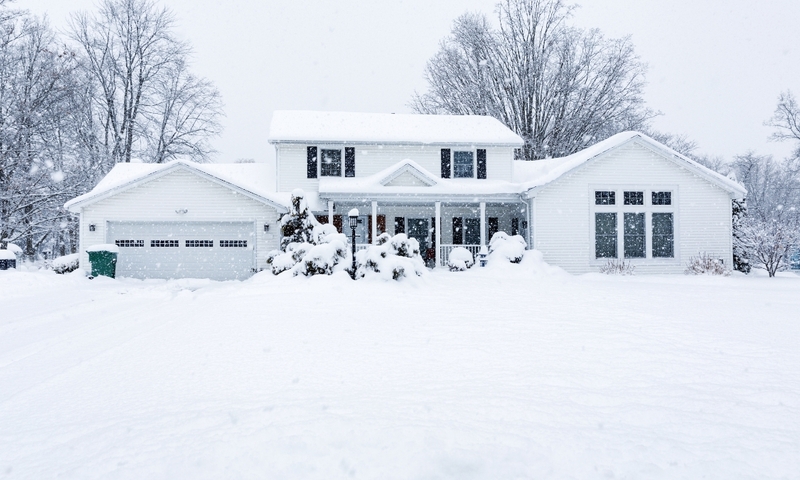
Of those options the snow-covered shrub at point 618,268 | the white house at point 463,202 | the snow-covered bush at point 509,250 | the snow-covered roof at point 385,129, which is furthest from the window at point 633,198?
the snow-covered roof at point 385,129

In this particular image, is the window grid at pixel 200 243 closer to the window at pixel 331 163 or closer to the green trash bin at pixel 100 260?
the green trash bin at pixel 100 260

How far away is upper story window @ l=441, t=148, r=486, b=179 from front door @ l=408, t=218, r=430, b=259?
2.09 meters

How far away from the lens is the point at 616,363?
4.15m

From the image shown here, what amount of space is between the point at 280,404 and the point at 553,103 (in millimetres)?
26510

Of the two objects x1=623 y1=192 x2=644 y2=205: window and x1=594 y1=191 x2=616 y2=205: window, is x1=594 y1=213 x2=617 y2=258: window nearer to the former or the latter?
x1=594 y1=191 x2=616 y2=205: window

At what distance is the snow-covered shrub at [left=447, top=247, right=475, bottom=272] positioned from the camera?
15562mm

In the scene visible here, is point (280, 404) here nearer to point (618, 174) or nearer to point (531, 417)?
point (531, 417)

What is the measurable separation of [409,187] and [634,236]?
802 centimetres

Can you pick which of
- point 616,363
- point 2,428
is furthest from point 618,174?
point 2,428

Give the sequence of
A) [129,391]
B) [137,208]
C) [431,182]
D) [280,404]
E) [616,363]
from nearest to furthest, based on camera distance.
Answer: [280,404]
[129,391]
[616,363]
[137,208]
[431,182]

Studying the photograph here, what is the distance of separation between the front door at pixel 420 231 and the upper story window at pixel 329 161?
3026 millimetres

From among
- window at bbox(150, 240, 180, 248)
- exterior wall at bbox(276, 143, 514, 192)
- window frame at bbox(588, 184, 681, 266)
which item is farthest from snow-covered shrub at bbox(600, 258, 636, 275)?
window at bbox(150, 240, 180, 248)

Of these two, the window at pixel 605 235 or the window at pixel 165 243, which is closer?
the window at pixel 165 243

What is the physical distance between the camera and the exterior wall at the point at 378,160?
59.1ft
